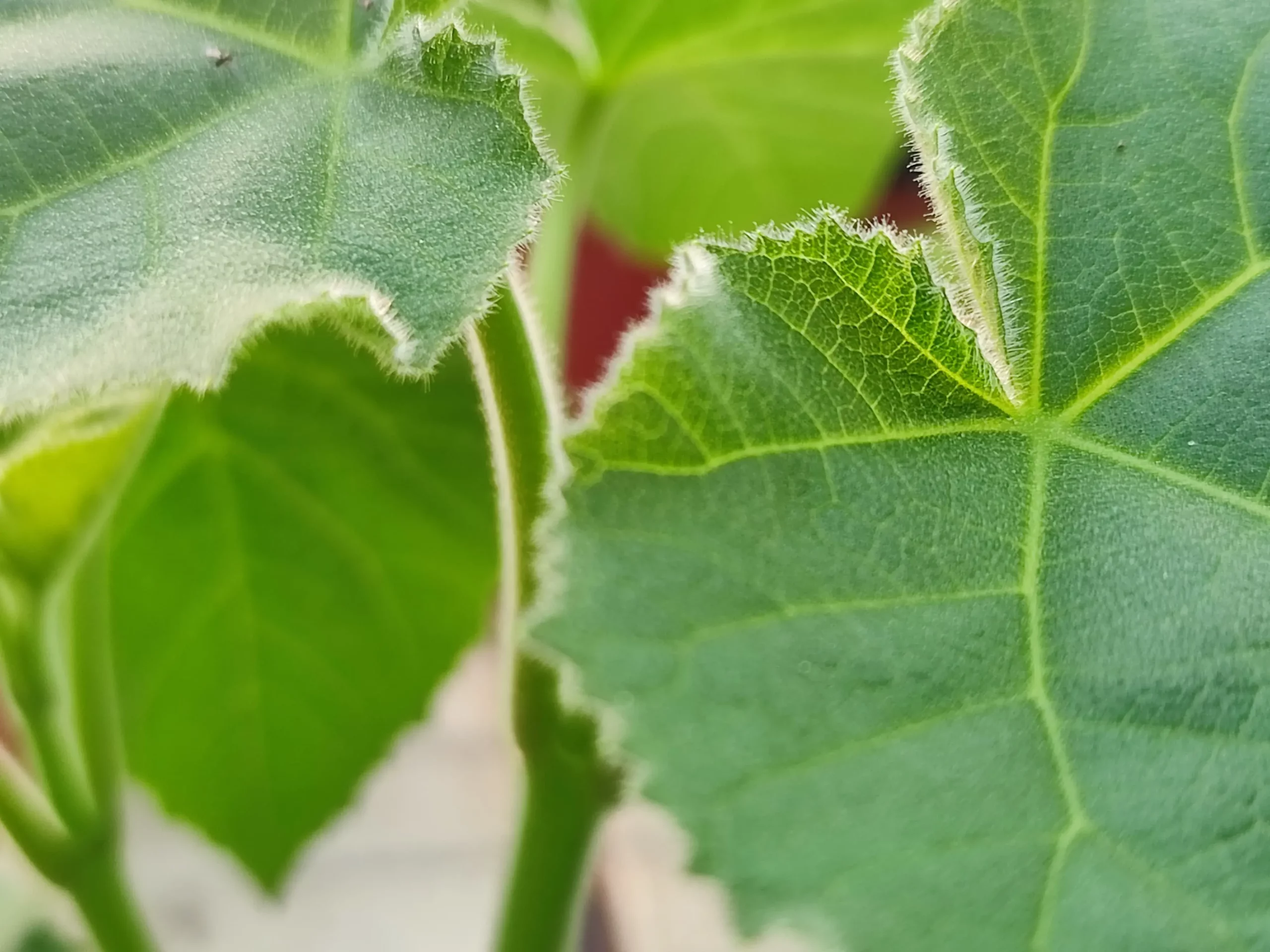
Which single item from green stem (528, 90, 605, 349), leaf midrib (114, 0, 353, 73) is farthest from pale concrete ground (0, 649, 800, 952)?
leaf midrib (114, 0, 353, 73)

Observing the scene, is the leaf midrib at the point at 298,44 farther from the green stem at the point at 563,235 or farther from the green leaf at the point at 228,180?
the green stem at the point at 563,235

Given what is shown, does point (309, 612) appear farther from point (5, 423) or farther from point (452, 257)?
point (452, 257)

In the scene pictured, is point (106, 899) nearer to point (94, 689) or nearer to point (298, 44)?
point (94, 689)

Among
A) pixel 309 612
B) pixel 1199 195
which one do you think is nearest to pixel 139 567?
pixel 309 612

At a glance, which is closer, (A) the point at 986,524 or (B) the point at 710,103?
(A) the point at 986,524

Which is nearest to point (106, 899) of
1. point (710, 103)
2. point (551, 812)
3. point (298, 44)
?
point (551, 812)

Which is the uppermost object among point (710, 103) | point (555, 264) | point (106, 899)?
point (710, 103)
